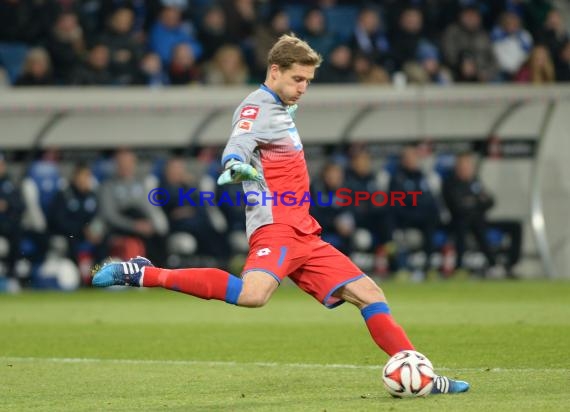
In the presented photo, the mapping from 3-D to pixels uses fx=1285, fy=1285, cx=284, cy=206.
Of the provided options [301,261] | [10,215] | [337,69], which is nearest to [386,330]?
[301,261]

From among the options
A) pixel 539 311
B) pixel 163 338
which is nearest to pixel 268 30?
pixel 539 311

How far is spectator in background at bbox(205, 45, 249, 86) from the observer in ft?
62.6

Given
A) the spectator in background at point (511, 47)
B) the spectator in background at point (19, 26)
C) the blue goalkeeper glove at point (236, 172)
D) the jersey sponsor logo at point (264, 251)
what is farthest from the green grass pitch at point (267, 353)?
the spectator in background at point (511, 47)

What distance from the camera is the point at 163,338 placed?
11023mm

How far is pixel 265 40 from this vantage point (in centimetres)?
1977

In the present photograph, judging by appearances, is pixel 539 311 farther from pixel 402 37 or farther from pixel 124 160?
pixel 402 37

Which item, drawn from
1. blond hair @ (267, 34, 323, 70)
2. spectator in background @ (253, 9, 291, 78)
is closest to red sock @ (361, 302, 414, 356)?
blond hair @ (267, 34, 323, 70)

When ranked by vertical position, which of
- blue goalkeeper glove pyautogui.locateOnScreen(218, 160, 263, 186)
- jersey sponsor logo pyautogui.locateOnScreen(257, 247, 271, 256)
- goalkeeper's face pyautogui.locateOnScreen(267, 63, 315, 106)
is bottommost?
jersey sponsor logo pyautogui.locateOnScreen(257, 247, 271, 256)

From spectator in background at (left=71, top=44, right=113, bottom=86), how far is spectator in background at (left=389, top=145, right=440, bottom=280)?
4.43 m

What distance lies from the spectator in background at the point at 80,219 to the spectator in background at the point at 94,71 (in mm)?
1328

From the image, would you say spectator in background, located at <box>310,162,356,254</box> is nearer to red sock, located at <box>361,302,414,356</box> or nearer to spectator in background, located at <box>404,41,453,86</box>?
spectator in background, located at <box>404,41,453,86</box>

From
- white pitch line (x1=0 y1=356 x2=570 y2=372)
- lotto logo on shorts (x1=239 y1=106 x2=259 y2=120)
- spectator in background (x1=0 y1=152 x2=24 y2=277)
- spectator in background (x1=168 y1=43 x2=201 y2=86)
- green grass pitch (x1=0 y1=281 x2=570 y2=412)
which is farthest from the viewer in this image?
spectator in background (x1=168 y1=43 x2=201 y2=86)

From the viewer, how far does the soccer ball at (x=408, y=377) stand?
6820mm

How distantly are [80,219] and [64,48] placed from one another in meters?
2.72
